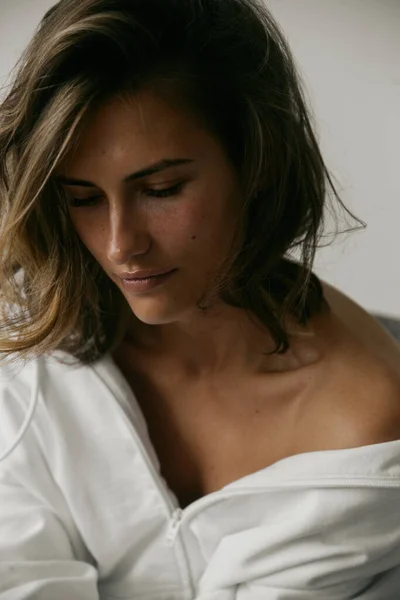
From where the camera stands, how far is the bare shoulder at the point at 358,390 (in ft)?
2.47

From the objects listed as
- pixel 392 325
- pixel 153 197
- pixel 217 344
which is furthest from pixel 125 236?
pixel 392 325

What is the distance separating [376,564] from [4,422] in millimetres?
400

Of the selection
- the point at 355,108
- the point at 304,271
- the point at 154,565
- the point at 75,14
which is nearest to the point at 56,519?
the point at 154,565

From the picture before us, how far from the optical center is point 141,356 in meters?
0.91

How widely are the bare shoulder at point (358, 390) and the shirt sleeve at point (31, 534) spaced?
0.94 ft

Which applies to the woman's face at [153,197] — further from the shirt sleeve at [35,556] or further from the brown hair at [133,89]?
the shirt sleeve at [35,556]

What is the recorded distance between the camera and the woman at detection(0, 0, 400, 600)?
2.13 feet

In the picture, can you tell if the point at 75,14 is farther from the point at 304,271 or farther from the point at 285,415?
the point at 285,415

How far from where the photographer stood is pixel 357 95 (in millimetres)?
1053

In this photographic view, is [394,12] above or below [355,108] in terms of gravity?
above

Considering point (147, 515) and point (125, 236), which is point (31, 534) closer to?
point (147, 515)

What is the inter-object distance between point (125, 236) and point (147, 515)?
0.31m

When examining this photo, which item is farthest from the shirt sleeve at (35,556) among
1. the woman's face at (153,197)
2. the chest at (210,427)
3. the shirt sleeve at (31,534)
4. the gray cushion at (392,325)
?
the gray cushion at (392,325)

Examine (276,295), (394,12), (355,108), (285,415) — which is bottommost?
(285,415)
